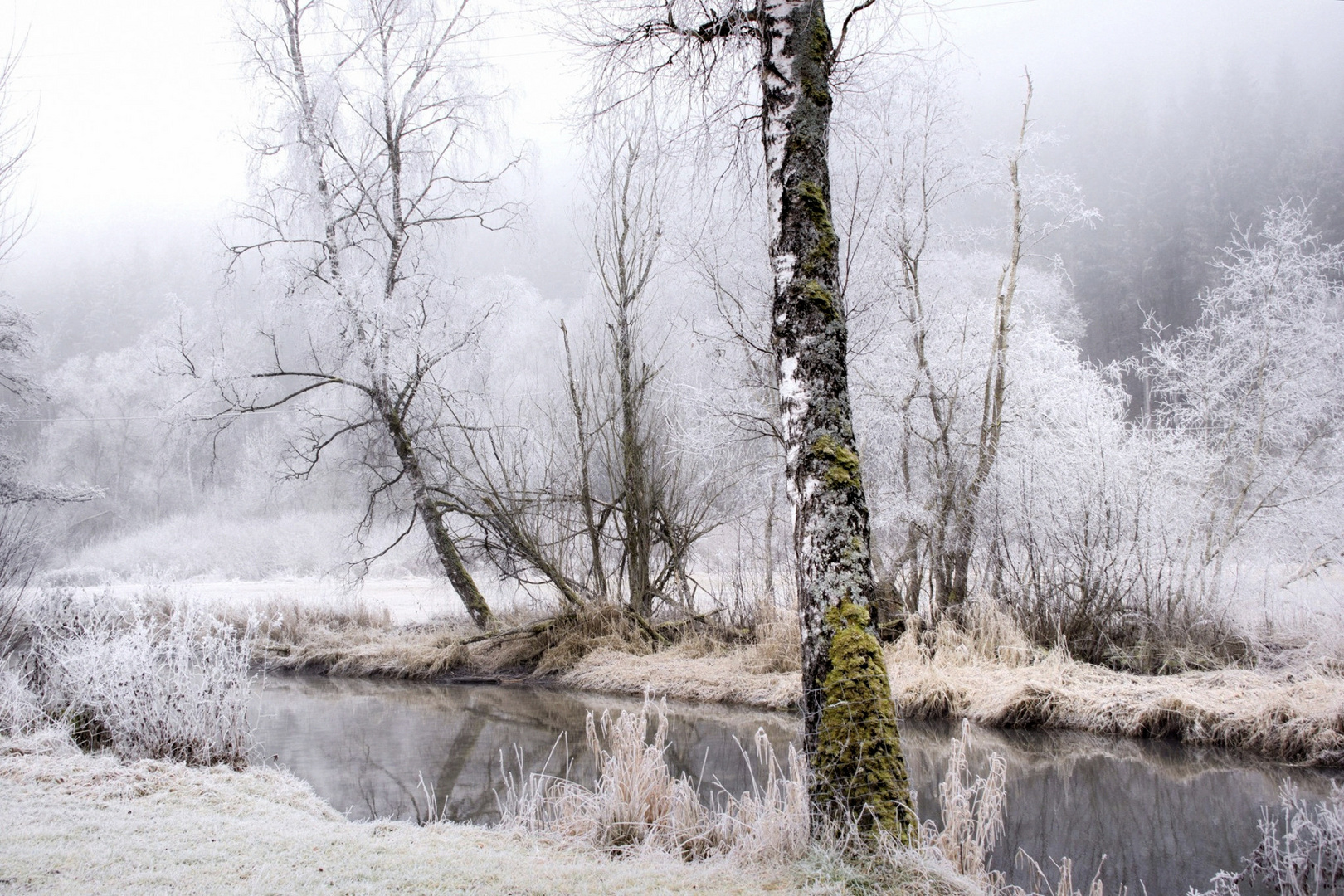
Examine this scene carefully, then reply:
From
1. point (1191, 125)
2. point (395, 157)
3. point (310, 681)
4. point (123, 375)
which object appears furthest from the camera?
point (1191, 125)

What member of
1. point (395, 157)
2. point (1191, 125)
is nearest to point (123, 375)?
point (395, 157)

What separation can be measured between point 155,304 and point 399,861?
3395cm

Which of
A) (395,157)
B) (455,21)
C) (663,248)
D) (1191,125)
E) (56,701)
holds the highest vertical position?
(1191,125)

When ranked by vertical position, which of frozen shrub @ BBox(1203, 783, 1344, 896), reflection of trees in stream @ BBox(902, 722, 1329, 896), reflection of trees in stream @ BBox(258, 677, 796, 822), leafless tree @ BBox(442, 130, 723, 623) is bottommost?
reflection of trees in stream @ BBox(258, 677, 796, 822)

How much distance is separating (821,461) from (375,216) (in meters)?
10.6

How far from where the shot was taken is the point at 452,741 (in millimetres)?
6926

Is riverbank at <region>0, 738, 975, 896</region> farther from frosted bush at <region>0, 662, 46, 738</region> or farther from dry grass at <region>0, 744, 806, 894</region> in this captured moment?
frosted bush at <region>0, 662, 46, 738</region>

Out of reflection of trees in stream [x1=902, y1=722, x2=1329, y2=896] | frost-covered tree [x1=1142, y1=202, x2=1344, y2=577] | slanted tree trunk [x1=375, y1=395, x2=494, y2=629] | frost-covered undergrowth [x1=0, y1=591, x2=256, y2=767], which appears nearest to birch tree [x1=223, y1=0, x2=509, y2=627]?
slanted tree trunk [x1=375, y1=395, x2=494, y2=629]

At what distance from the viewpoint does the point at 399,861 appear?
2.73 metres

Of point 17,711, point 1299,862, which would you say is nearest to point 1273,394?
point 1299,862

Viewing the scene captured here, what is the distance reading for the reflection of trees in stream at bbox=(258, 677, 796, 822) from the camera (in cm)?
543

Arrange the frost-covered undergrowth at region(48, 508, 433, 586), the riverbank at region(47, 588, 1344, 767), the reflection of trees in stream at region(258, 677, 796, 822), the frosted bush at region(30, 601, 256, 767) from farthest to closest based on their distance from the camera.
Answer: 1. the frost-covered undergrowth at region(48, 508, 433, 586)
2. the riverbank at region(47, 588, 1344, 767)
3. the reflection of trees in stream at region(258, 677, 796, 822)
4. the frosted bush at region(30, 601, 256, 767)

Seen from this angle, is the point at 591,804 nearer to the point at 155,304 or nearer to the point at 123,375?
the point at 123,375

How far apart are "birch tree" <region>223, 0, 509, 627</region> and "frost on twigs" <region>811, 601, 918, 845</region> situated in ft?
28.7
